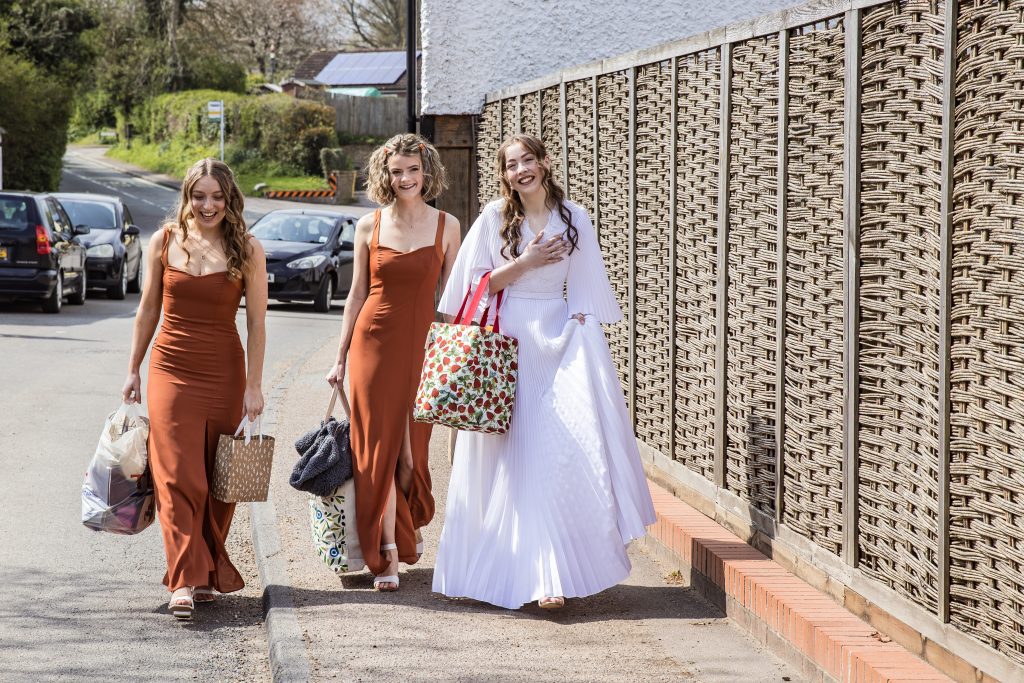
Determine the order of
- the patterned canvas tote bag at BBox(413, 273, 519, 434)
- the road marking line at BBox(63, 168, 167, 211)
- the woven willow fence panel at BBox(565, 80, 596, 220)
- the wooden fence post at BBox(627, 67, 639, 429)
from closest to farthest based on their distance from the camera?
1. the patterned canvas tote bag at BBox(413, 273, 519, 434)
2. the wooden fence post at BBox(627, 67, 639, 429)
3. the woven willow fence panel at BBox(565, 80, 596, 220)
4. the road marking line at BBox(63, 168, 167, 211)

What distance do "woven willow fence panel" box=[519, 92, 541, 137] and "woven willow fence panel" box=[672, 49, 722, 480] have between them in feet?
9.32

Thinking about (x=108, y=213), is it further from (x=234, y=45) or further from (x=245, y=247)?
(x=234, y=45)

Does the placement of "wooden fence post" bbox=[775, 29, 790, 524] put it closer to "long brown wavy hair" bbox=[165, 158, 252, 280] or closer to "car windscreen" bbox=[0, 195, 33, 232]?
"long brown wavy hair" bbox=[165, 158, 252, 280]

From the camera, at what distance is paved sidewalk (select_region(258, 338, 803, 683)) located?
5.27 metres

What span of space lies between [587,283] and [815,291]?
3.26 ft

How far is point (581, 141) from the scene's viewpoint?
9.38 meters

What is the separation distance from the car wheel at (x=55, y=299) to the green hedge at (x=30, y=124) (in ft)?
83.7

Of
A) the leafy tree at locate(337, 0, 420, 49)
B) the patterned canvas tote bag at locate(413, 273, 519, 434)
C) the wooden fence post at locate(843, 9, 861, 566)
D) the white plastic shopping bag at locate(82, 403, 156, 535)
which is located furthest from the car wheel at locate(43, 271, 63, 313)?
the leafy tree at locate(337, 0, 420, 49)

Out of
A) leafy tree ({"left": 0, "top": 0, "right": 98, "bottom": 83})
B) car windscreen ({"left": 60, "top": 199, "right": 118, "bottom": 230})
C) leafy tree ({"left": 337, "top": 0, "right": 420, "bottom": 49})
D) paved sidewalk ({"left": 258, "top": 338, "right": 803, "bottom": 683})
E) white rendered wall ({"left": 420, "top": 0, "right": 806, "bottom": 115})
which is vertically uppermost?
leafy tree ({"left": 337, "top": 0, "right": 420, "bottom": 49})

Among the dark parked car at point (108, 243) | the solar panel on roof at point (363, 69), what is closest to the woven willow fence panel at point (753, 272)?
the dark parked car at point (108, 243)

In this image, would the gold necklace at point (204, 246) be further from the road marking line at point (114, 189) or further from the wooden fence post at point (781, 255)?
the road marking line at point (114, 189)

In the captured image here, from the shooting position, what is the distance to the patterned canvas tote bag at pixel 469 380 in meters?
5.96

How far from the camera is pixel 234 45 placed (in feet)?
241

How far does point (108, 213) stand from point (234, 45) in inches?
1991
